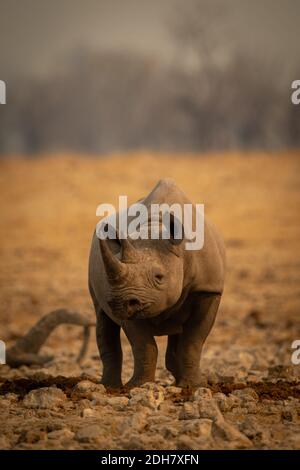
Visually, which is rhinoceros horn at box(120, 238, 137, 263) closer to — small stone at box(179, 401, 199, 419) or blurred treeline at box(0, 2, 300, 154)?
small stone at box(179, 401, 199, 419)

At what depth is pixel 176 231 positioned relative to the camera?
22.0ft

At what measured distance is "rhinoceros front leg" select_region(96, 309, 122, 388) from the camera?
25.5 feet

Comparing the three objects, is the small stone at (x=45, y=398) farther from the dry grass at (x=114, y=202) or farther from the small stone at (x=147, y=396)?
the dry grass at (x=114, y=202)

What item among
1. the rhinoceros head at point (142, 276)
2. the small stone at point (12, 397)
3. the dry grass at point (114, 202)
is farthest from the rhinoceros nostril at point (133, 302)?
the dry grass at point (114, 202)

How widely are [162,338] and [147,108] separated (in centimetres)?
3080

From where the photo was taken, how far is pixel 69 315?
32.7 feet

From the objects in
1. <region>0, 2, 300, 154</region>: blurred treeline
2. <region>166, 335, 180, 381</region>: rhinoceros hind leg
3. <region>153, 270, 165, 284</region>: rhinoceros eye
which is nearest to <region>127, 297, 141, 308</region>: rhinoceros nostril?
<region>153, 270, 165, 284</region>: rhinoceros eye

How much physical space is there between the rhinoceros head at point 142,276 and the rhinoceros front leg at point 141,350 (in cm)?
48

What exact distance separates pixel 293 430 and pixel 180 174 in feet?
79.5

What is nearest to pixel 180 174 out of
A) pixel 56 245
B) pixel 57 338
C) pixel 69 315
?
pixel 56 245

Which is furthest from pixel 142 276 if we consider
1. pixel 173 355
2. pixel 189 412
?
pixel 173 355

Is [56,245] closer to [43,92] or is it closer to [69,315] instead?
[69,315]

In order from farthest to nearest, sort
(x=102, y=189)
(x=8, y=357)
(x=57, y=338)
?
(x=102, y=189), (x=57, y=338), (x=8, y=357)

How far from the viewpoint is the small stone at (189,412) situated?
5.79 meters
